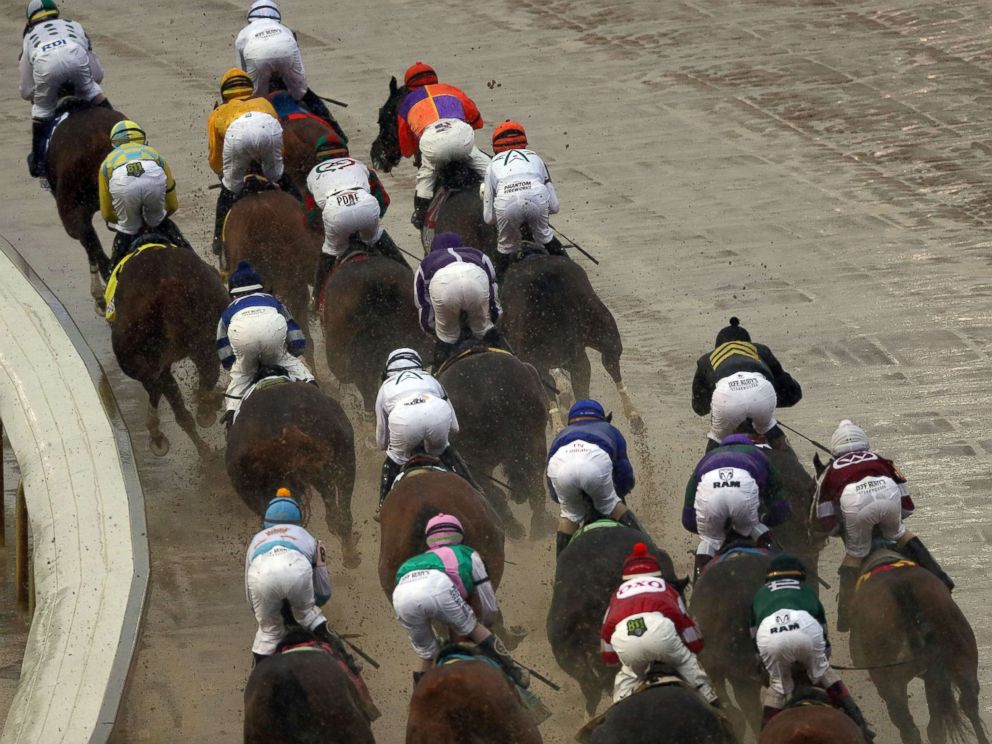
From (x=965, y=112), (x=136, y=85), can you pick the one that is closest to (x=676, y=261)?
(x=965, y=112)

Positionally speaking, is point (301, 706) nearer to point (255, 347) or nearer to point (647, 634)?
point (647, 634)

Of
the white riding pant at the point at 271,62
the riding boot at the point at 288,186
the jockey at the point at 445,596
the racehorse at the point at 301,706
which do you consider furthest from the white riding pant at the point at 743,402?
the white riding pant at the point at 271,62

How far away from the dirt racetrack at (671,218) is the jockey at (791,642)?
1117 mm

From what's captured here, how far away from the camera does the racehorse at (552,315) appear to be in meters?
10.2

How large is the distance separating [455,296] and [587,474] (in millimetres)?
1788

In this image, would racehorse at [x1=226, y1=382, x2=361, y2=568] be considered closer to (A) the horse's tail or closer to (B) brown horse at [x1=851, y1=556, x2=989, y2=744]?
(B) brown horse at [x1=851, y1=556, x2=989, y2=744]

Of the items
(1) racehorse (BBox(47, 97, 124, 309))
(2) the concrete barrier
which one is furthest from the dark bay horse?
(1) racehorse (BBox(47, 97, 124, 309))

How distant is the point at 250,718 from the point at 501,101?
1007 centimetres

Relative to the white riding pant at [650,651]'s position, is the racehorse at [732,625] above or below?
below

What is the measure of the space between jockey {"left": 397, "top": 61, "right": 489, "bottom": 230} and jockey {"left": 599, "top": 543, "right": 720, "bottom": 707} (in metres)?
4.70

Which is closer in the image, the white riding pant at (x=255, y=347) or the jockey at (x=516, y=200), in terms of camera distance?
the white riding pant at (x=255, y=347)

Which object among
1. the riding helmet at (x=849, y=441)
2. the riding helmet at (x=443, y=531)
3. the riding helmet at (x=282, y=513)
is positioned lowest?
the riding helmet at (x=282, y=513)

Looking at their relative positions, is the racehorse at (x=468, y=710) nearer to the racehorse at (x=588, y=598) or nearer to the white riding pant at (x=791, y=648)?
the racehorse at (x=588, y=598)

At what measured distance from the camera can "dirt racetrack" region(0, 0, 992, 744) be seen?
945 cm
